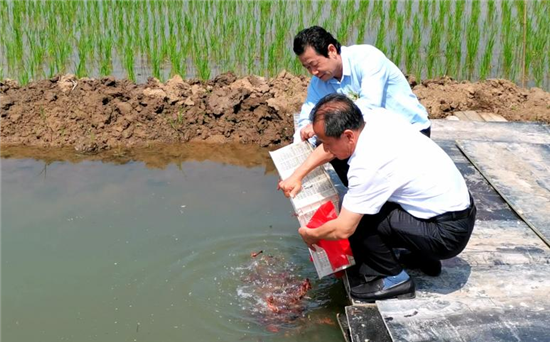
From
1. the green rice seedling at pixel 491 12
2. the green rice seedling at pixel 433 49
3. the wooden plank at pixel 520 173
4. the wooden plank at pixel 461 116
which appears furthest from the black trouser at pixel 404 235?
the green rice seedling at pixel 491 12

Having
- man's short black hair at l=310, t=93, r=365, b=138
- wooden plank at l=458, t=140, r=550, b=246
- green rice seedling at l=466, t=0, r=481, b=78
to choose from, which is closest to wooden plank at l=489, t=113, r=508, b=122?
wooden plank at l=458, t=140, r=550, b=246

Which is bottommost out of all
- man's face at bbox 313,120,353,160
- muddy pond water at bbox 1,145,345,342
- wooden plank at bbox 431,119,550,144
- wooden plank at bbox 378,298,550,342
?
muddy pond water at bbox 1,145,345,342

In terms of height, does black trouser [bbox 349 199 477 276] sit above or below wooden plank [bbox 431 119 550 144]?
above

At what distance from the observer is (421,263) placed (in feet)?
11.1

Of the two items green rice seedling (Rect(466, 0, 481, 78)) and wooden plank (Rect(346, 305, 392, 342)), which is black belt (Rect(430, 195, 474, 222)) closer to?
wooden plank (Rect(346, 305, 392, 342))

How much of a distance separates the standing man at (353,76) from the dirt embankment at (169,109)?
6.55ft

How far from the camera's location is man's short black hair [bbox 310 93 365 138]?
113 inches

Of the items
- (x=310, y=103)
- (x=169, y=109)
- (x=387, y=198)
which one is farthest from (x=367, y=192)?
(x=169, y=109)

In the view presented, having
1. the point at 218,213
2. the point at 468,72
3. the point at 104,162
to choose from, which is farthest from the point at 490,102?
the point at 104,162

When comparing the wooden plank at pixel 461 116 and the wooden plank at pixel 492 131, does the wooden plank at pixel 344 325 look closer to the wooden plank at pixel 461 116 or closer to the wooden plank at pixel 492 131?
the wooden plank at pixel 492 131

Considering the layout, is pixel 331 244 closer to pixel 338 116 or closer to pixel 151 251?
pixel 338 116

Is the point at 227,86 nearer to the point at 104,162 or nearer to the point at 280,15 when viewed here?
the point at 104,162

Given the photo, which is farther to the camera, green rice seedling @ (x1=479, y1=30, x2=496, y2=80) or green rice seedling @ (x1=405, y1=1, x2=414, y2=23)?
green rice seedling @ (x1=405, y1=1, x2=414, y2=23)

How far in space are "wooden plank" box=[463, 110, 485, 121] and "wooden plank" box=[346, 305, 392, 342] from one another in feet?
10.2
